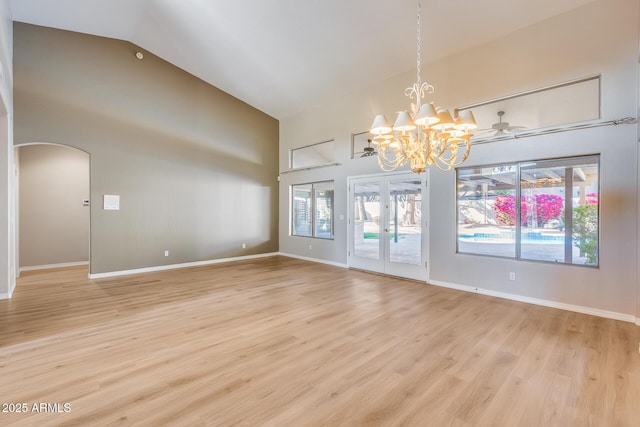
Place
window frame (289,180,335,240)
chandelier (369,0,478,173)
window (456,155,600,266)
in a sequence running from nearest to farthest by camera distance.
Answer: chandelier (369,0,478,173)
window (456,155,600,266)
window frame (289,180,335,240)

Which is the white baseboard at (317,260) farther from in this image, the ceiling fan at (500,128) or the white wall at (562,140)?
the ceiling fan at (500,128)

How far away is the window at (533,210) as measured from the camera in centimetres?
403

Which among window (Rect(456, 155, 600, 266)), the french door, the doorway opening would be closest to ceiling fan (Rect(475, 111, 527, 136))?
window (Rect(456, 155, 600, 266))

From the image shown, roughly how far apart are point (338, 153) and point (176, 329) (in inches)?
206

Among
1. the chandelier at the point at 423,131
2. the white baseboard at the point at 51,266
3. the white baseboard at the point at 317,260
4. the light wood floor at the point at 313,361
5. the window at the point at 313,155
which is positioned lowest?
the light wood floor at the point at 313,361

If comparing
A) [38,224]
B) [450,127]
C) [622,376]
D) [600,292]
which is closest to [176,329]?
[450,127]

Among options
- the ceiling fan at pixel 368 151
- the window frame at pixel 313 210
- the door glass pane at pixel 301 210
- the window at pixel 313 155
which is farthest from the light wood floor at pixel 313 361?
the window at pixel 313 155

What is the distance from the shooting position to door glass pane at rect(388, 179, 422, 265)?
5738 millimetres

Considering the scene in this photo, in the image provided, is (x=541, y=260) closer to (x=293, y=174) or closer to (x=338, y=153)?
(x=338, y=153)

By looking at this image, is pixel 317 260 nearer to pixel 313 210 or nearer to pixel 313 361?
pixel 313 210

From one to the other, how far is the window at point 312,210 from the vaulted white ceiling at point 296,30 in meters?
2.50

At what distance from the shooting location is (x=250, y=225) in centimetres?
851

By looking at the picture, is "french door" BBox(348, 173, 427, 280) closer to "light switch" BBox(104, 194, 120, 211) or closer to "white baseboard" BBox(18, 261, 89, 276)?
"light switch" BBox(104, 194, 120, 211)

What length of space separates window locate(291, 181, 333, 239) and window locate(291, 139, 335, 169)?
592mm
